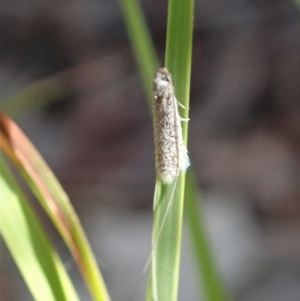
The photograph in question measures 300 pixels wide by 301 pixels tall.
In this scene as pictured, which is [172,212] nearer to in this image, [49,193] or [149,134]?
[49,193]

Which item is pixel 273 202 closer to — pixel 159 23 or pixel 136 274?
pixel 136 274

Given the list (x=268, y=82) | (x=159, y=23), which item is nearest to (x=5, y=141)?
(x=159, y=23)

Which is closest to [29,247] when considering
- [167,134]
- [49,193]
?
[49,193]

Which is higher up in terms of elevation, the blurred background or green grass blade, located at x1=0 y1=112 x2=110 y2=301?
the blurred background

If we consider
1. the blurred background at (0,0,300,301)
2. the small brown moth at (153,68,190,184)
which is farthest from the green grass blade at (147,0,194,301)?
the blurred background at (0,0,300,301)

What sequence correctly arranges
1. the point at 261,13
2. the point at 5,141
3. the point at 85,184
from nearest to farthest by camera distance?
the point at 5,141 < the point at 261,13 < the point at 85,184

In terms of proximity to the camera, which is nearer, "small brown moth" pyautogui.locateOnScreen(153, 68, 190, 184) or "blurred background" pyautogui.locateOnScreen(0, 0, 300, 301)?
"small brown moth" pyautogui.locateOnScreen(153, 68, 190, 184)

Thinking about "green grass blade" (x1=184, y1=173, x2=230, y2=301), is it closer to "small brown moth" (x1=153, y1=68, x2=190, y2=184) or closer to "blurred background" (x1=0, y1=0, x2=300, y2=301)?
"small brown moth" (x1=153, y1=68, x2=190, y2=184)
